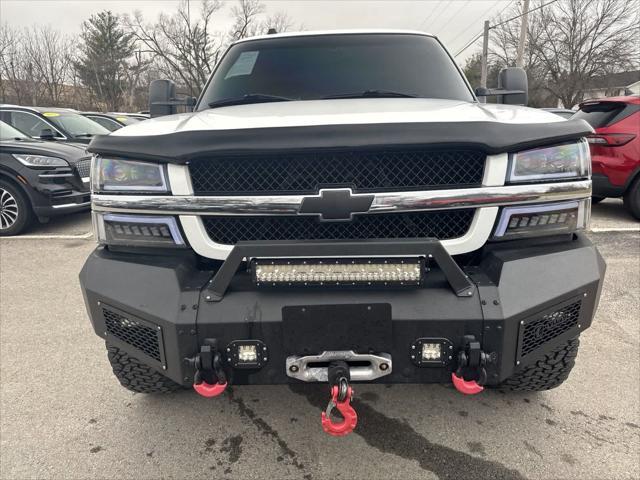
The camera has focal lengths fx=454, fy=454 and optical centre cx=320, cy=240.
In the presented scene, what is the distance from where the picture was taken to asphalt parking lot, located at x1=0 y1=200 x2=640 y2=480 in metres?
2.03

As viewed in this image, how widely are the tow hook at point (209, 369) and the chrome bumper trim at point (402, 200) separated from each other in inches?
20.4

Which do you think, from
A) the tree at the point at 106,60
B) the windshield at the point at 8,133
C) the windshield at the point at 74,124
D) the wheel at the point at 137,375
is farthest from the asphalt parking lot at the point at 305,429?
the tree at the point at 106,60

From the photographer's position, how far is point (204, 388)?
1.72m

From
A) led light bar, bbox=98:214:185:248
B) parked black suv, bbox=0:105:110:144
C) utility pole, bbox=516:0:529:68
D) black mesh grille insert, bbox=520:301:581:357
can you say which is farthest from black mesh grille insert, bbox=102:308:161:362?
utility pole, bbox=516:0:529:68

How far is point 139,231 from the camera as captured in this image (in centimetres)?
189

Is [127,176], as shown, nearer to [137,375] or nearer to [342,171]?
[342,171]

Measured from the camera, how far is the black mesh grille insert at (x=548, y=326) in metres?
1.69

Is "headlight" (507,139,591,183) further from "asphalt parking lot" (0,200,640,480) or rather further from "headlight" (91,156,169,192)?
"headlight" (91,156,169,192)

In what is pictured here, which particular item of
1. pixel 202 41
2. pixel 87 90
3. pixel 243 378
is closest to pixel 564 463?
pixel 243 378

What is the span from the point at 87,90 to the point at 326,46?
42880 millimetres

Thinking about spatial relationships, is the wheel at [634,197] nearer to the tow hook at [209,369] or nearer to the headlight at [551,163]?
the headlight at [551,163]

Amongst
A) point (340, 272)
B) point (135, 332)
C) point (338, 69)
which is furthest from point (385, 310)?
point (338, 69)

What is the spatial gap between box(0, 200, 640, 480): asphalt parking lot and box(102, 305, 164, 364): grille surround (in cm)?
65

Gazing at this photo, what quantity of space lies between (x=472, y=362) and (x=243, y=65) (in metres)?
2.66
